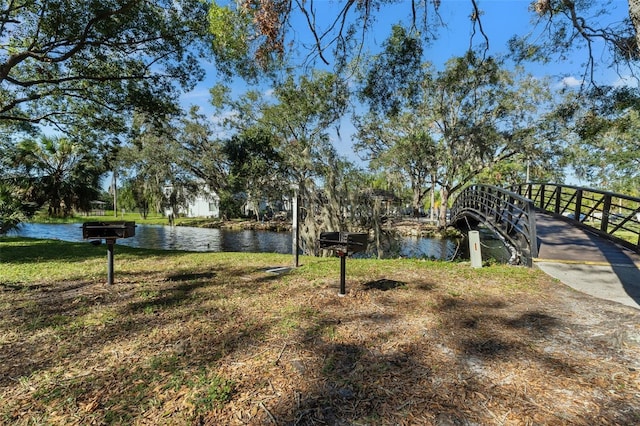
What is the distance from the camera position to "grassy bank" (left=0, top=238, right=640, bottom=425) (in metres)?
1.78

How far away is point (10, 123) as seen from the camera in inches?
415

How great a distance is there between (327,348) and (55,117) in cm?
1215

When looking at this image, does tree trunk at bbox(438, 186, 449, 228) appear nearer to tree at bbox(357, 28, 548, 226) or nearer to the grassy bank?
tree at bbox(357, 28, 548, 226)

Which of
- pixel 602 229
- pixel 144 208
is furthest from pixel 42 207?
pixel 144 208

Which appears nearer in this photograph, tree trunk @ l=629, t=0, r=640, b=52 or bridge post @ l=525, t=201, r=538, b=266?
tree trunk @ l=629, t=0, r=640, b=52

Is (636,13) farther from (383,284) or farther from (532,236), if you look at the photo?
(532,236)

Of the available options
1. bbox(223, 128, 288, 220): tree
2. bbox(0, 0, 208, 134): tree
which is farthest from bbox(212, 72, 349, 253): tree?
bbox(0, 0, 208, 134): tree

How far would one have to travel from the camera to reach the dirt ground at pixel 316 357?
1.77 metres

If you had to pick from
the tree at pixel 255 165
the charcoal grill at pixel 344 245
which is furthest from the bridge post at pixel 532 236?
the tree at pixel 255 165

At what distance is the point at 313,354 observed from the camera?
94.7 inches

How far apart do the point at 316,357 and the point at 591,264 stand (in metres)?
5.63

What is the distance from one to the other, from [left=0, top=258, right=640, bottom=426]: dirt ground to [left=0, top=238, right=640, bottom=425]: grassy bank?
0.04 feet

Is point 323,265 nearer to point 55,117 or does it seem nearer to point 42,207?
point 42,207

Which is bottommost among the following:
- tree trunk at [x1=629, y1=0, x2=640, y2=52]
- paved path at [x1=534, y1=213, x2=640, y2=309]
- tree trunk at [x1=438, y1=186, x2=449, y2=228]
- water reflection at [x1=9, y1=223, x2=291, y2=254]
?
water reflection at [x1=9, y1=223, x2=291, y2=254]
